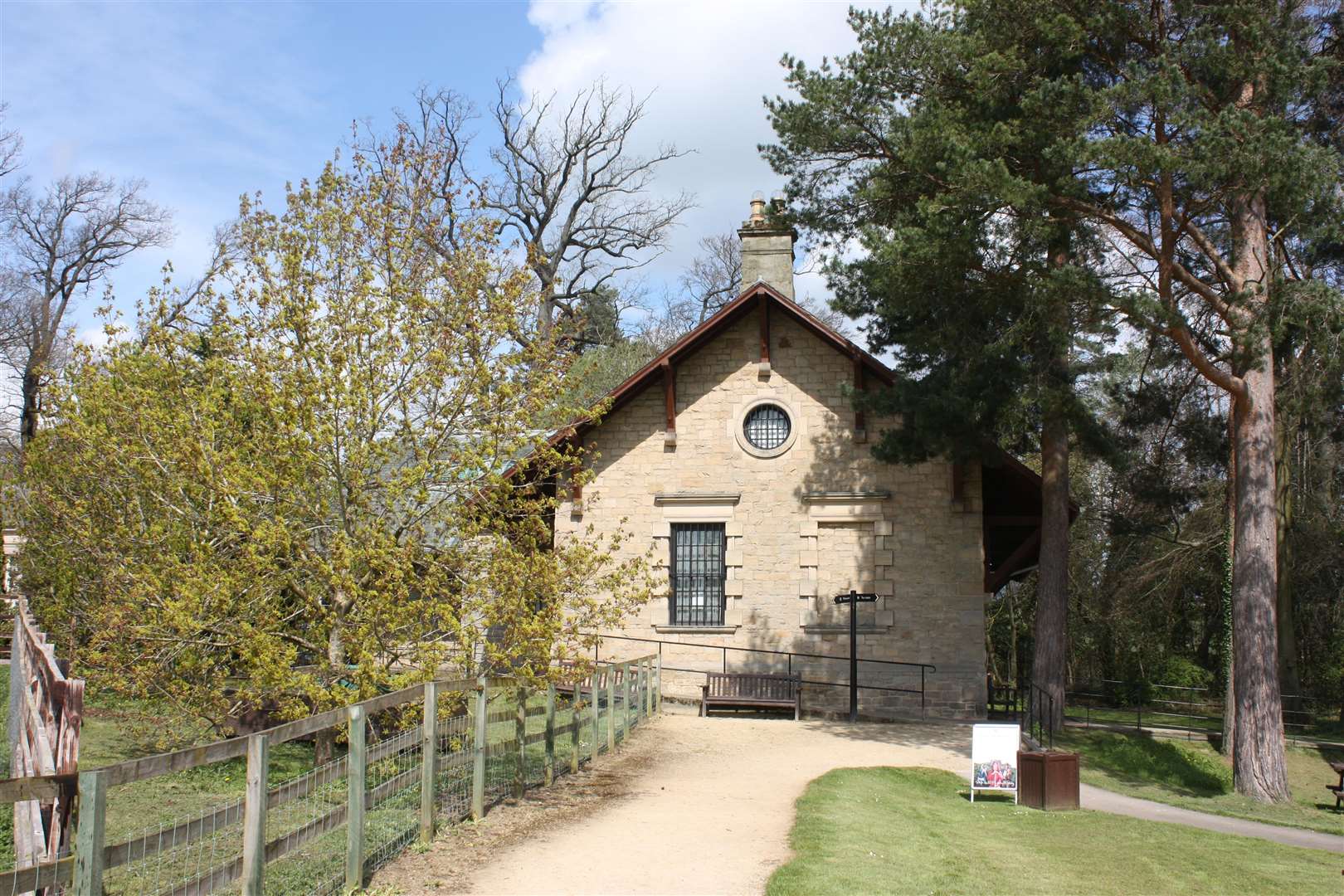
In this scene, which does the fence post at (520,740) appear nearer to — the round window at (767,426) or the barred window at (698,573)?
the barred window at (698,573)

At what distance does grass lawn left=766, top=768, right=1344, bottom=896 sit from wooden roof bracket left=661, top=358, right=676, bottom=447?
931 centimetres

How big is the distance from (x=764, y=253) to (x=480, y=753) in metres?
14.8

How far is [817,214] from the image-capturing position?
18.7 metres

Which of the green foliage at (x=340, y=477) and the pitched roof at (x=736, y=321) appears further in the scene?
the pitched roof at (x=736, y=321)

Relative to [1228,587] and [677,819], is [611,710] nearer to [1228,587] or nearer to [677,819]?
[677,819]

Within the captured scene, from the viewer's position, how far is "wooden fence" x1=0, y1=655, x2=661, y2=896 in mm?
4836

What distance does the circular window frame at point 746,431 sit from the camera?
20812 millimetres

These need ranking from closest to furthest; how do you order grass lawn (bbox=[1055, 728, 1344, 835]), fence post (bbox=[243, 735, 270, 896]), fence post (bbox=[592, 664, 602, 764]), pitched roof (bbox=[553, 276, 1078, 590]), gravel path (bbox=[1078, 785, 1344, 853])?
1. fence post (bbox=[243, 735, 270, 896])
2. gravel path (bbox=[1078, 785, 1344, 853])
3. fence post (bbox=[592, 664, 602, 764])
4. grass lawn (bbox=[1055, 728, 1344, 835])
5. pitched roof (bbox=[553, 276, 1078, 590])

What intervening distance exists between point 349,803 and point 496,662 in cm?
296

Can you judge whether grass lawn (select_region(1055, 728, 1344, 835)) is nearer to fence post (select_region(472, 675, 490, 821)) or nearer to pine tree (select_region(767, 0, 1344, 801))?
pine tree (select_region(767, 0, 1344, 801))

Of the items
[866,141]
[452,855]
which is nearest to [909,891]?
[452,855]

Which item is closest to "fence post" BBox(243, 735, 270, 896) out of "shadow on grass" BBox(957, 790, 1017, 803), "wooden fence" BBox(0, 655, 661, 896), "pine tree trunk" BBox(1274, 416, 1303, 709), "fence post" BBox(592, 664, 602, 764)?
"wooden fence" BBox(0, 655, 661, 896)

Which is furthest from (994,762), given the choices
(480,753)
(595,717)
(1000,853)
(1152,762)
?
(1152,762)

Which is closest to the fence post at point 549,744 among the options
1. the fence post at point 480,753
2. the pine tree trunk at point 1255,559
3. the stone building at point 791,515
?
the fence post at point 480,753
